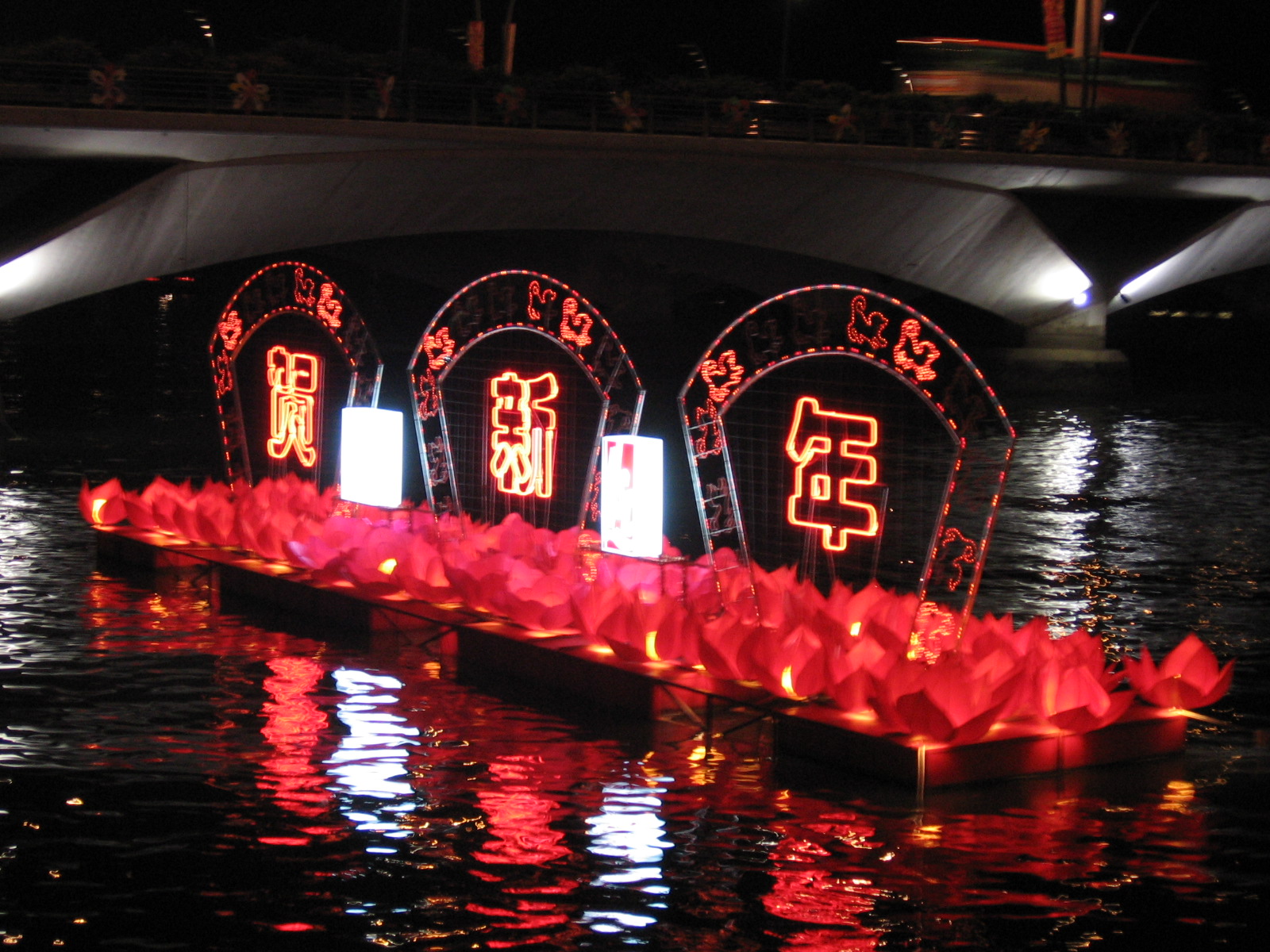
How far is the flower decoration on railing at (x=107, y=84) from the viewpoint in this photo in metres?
26.3

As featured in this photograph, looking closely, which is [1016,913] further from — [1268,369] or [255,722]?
[1268,369]

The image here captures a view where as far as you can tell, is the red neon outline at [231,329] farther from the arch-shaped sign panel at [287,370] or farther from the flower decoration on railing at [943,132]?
the flower decoration on railing at [943,132]

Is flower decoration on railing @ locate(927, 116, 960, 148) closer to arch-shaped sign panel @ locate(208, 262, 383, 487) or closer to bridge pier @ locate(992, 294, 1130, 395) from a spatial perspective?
bridge pier @ locate(992, 294, 1130, 395)

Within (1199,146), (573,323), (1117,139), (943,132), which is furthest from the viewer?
(1199,146)

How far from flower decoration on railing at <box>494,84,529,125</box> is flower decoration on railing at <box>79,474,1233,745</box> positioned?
1891 cm

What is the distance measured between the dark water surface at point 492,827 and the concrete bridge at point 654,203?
1789 cm

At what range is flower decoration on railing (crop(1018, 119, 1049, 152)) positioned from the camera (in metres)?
35.2

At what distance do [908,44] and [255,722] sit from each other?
37660mm

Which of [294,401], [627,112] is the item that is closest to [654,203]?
[627,112]

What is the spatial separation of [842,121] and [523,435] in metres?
23.4

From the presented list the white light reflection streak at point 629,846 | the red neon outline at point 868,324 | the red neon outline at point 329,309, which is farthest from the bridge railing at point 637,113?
the white light reflection streak at point 629,846

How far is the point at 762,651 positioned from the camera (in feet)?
27.5

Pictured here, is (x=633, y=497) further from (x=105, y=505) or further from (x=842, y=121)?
(x=842, y=121)

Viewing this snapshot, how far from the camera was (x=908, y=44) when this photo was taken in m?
43.5
